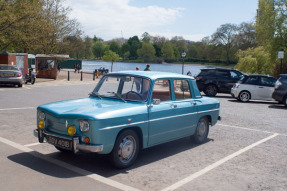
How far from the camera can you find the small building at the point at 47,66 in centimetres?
3469

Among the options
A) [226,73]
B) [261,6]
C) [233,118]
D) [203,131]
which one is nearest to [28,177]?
[203,131]

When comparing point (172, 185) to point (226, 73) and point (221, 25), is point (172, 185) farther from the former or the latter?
point (221, 25)

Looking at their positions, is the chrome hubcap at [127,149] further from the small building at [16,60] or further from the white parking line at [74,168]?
the small building at [16,60]

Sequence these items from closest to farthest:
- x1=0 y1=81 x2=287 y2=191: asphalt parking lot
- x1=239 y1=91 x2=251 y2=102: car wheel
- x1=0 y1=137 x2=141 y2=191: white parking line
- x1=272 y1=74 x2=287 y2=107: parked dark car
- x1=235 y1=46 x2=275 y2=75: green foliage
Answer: x1=0 y1=137 x2=141 y2=191: white parking line < x1=0 y1=81 x2=287 y2=191: asphalt parking lot < x1=272 y1=74 x2=287 y2=107: parked dark car < x1=239 y1=91 x2=251 y2=102: car wheel < x1=235 y1=46 x2=275 y2=75: green foliage

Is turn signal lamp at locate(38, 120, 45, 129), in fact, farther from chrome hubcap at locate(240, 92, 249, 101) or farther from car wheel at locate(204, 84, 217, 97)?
car wheel at locate(204, 84, 217, 97)

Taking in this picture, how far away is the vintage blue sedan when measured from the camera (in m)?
5.05

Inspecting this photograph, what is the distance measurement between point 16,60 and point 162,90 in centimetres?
2653

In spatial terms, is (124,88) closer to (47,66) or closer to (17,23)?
(17,23)

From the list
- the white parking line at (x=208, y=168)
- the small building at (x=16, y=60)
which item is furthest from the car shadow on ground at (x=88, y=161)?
the small building at (x=16, y=60)

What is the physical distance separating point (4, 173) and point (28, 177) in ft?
1.55

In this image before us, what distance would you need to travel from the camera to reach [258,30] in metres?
35.7

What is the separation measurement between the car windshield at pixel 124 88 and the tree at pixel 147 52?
86027mm

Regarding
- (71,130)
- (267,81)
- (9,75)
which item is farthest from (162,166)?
(9,75)

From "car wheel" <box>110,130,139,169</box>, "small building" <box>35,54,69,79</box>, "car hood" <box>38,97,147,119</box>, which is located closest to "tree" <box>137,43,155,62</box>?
"small building" <box>35,54,69,79</box>
